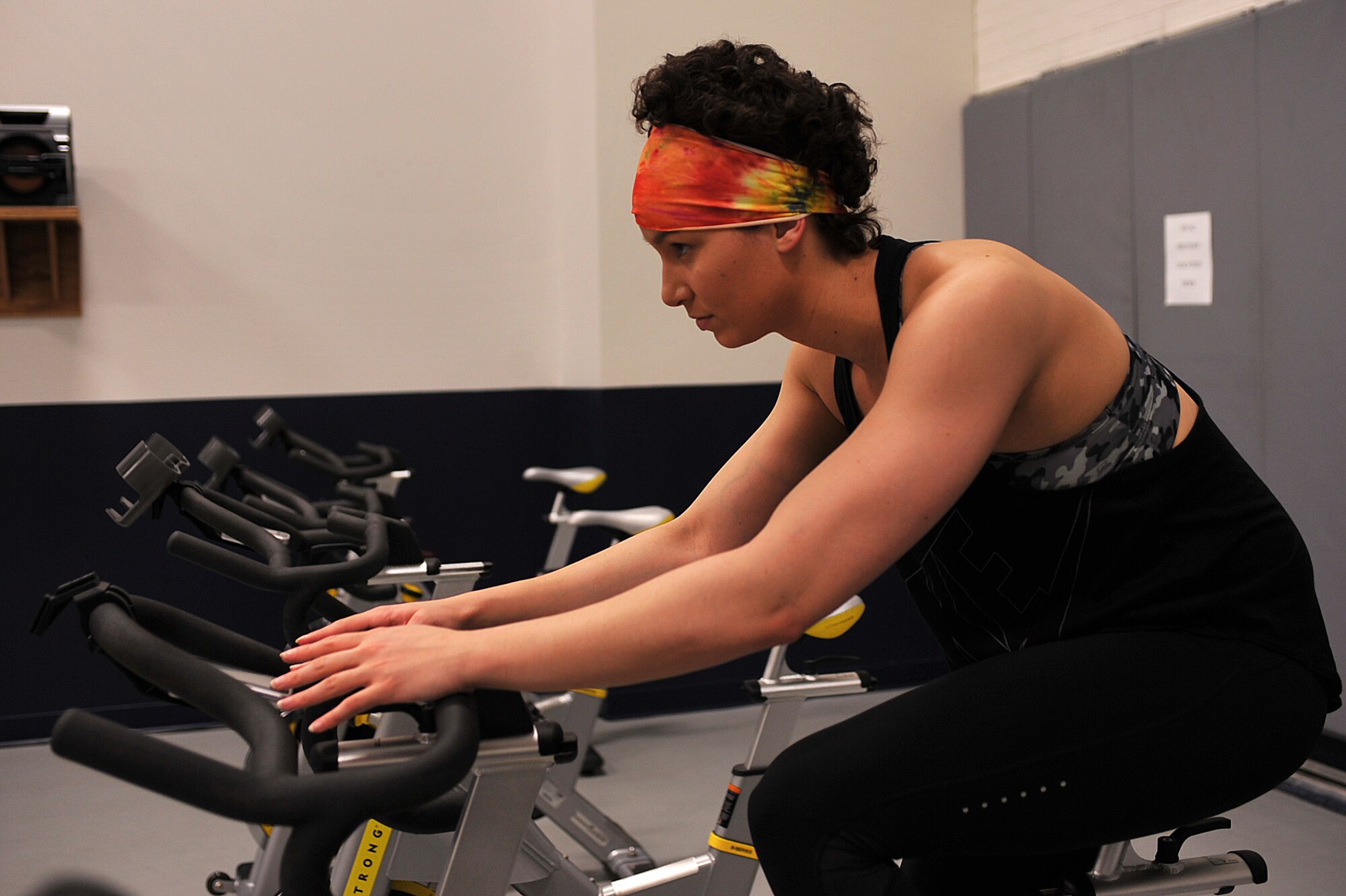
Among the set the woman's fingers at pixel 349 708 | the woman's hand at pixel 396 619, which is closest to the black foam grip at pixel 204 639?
the woman's hand at pixel 396 619

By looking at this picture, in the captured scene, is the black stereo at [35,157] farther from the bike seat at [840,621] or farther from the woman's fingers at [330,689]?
the woman's fingers at [330,689]

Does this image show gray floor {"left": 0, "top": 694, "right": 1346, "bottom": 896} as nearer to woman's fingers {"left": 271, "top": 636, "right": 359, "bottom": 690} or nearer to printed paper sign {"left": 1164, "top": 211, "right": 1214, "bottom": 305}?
printed paper sign {"left": 1164, "top": 211, "right": 1214, "bottom": 305}

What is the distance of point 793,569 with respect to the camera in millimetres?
1030

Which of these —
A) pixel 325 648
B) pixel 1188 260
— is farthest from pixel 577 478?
pixel 325 648

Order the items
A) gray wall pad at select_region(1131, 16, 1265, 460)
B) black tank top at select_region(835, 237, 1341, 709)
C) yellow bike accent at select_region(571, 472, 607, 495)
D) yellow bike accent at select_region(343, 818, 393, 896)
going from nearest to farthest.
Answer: black tank top at select_region(835, 237, 1341, 709), yellow bike accent at select_region(343, 818, 393, 896), gray wall pad at select_region(1131, 16, 1265, 460), yellow bike accent at select_region(571, 472, 607, 495)

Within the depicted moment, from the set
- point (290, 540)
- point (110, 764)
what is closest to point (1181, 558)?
point (110, 764)

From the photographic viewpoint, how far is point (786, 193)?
1.24m

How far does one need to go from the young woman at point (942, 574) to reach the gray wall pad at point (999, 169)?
3.31 metres

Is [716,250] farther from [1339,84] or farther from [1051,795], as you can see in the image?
[1339,84]

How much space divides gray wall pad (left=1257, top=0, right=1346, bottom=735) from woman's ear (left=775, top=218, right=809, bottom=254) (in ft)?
8.46

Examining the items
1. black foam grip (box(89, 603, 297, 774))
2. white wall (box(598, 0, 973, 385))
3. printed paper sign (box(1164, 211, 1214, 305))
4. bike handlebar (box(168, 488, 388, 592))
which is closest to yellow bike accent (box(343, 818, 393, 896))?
bike handlebar (box(168, 488, 388, 592))

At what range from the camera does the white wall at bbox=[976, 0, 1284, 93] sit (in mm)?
3777

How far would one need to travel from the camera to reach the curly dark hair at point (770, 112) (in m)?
1.23

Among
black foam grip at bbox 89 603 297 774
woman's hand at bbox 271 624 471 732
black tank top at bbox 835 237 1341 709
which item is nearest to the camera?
black foam grip at bbox 89 603 297 774
